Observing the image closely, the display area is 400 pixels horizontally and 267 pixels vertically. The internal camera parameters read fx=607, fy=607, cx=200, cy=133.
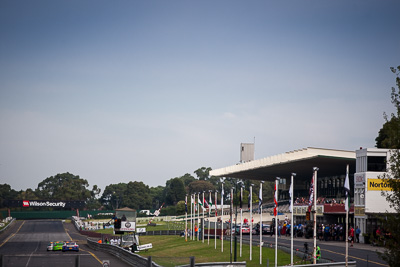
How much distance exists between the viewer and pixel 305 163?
78.6 meters

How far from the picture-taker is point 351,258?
125ft

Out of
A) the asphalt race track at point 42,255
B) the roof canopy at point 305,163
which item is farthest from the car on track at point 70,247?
the roof canopy at point 305,163

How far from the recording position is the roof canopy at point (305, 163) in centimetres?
7112

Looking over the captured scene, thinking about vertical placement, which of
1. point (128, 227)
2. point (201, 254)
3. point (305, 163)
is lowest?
point (201, 254)

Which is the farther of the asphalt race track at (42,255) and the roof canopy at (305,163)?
the roof canopy at (305,163)

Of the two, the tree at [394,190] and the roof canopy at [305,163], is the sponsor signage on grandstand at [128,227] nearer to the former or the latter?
the roof canopy at [305,163]

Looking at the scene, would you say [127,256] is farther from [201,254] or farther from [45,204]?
[45,204]

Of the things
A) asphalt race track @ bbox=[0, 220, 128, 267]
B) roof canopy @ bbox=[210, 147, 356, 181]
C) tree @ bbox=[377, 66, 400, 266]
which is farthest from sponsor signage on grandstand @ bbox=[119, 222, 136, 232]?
tree @ bbox=[377, 66, 400, 266]

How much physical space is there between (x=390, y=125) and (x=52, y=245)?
151 ft

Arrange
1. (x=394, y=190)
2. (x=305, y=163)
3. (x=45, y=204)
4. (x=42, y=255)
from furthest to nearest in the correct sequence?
(x=45, y=204) < (x=305, y=163) < (x=42, y=255) < (x=394, y=190)

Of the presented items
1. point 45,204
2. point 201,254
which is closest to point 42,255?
point 201,254

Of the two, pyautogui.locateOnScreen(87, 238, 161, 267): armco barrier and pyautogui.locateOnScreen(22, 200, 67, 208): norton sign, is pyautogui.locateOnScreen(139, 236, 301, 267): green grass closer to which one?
pyautogui.locateOnScreen(87, 238, 161, 267): armco barrier

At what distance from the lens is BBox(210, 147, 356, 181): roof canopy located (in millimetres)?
71125

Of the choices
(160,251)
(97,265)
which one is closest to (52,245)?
(160,251)
